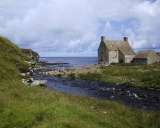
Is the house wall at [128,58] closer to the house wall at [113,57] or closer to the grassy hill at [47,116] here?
the house wall at [113,57]

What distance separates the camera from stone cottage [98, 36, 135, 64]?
121438 millimetres

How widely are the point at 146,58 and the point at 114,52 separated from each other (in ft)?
48.3

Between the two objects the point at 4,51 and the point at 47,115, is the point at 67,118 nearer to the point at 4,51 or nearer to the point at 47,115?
the point at 47,115

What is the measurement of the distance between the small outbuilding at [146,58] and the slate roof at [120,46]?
5112mm

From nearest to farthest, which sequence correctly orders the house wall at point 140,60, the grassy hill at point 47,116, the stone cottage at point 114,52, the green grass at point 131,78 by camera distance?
the grassy hill at point 47,116 → the green grass at point 131,78 → the house wall at point 140,60 → the stone cottage at point 114,52

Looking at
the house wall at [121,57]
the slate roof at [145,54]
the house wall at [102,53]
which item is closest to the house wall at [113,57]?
the house wall at [121,57]

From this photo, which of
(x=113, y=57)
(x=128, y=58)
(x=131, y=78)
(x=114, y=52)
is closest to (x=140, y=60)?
(x=128, y=58)

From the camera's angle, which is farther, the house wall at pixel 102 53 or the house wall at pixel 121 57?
the house wall at pixel 102 53

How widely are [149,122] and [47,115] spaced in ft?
27.4

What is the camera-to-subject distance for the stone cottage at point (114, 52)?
398ft

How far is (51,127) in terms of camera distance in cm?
1571

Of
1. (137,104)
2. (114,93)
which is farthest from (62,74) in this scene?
(137,104)

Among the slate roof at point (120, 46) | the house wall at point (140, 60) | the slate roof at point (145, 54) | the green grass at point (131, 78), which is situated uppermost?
the slate roof at point (120, 46)

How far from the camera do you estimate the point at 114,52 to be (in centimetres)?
12275
